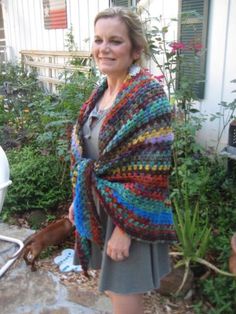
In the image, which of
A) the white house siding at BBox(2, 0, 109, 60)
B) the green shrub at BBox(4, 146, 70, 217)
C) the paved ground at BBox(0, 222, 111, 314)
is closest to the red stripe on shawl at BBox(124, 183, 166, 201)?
the paved ground at BBox(0, 222, 111, 314)

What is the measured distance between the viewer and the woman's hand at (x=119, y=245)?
4.68 feet

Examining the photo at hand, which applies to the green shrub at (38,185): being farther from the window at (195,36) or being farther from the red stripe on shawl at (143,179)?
the red stripe on shawl at (143,179)

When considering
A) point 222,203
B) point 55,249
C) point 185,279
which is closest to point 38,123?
point 55,249

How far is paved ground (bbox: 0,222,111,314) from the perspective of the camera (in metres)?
2.18

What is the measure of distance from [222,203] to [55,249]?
1346 mm

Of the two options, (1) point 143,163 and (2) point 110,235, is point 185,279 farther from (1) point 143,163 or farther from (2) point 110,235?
(1) point 143,163

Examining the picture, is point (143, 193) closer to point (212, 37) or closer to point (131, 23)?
point (131, 23)

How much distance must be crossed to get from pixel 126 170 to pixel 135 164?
0.16 ft

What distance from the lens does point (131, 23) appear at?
1.43 m

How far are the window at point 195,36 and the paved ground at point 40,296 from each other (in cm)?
190

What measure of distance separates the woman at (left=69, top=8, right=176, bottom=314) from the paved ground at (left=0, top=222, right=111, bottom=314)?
2.36 ft

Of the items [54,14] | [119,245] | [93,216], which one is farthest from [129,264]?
[54,14]

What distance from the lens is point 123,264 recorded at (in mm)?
1472

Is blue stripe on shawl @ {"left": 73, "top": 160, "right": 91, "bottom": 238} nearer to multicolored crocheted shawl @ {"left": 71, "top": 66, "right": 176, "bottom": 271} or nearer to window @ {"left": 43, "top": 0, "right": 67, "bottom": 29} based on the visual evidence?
multicolored crocheted shawl @ {"left": 71, "top": 66, "right": 176, "bottom": 271}
